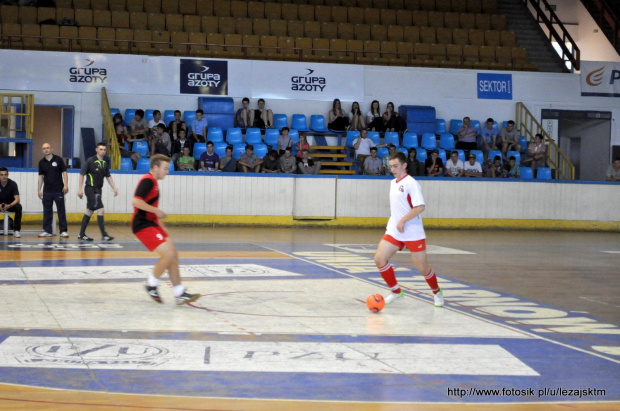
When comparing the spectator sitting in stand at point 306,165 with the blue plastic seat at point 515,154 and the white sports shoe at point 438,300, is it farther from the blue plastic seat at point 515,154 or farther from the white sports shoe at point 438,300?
the white sports shoe at point 438,300

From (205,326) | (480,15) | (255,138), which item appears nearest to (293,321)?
(205,326)

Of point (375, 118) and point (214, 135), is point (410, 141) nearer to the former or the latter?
point (375, 118)

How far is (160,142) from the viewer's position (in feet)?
81.9

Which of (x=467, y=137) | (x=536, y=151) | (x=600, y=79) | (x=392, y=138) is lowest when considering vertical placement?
(x=536, y=151)

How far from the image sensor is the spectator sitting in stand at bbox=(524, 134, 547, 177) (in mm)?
28141

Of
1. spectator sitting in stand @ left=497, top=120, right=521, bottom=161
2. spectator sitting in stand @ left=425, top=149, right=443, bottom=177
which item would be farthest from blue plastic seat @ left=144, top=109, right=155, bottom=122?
spectator sitting in stand @ left=497, top=120, right=521, bottom=161

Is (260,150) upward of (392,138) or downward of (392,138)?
downward

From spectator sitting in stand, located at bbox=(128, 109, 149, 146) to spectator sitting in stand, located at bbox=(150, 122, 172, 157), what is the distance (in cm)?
48

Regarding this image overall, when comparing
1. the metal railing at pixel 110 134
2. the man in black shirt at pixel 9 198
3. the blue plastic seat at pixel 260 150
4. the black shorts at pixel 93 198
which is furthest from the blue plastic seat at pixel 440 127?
the man in black shirt at pixel 9 198

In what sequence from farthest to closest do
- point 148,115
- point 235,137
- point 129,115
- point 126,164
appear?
point 235,137 < point 148,115 < point 129,115 < point 126,164

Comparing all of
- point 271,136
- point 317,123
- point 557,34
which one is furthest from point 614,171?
point 271,136

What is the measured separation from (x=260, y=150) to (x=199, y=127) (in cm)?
214

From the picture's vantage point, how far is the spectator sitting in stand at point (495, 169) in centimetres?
2688

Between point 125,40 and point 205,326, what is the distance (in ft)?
67.0
